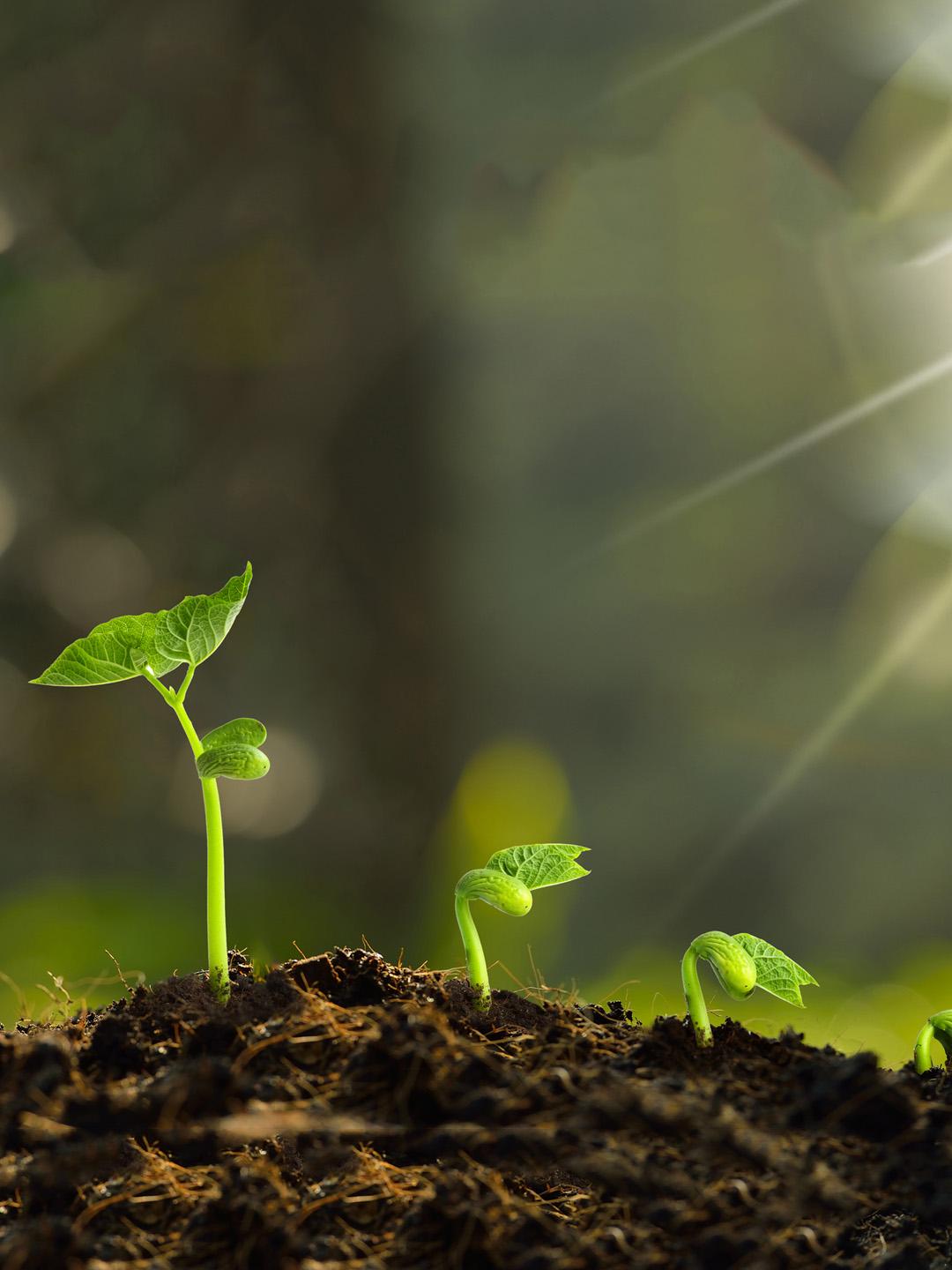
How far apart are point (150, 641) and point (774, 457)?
143cm

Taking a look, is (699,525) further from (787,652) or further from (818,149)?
(818,149)

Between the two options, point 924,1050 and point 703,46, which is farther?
point 703,46

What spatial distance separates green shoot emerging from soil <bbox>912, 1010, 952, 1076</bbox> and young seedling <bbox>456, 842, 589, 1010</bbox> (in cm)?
16

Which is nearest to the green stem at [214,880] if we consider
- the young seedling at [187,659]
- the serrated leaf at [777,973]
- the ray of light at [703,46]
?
the young seedling at [187,659]

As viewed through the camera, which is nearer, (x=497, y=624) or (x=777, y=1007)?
(x=777, y=1007)

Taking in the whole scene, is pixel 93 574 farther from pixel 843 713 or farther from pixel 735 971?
pixel 735 971

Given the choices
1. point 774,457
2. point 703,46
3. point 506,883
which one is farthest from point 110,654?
point 703,46

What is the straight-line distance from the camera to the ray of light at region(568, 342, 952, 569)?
1650 mm

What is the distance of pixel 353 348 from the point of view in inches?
68.8

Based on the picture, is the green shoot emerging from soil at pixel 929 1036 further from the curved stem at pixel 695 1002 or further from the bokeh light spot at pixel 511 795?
the bokeh light spot at pixel 511 795

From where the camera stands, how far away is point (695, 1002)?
41 centimetres

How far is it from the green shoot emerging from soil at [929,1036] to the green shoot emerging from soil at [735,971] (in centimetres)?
5

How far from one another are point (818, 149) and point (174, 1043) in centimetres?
173

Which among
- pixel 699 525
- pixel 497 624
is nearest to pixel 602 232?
pixel 699 525
